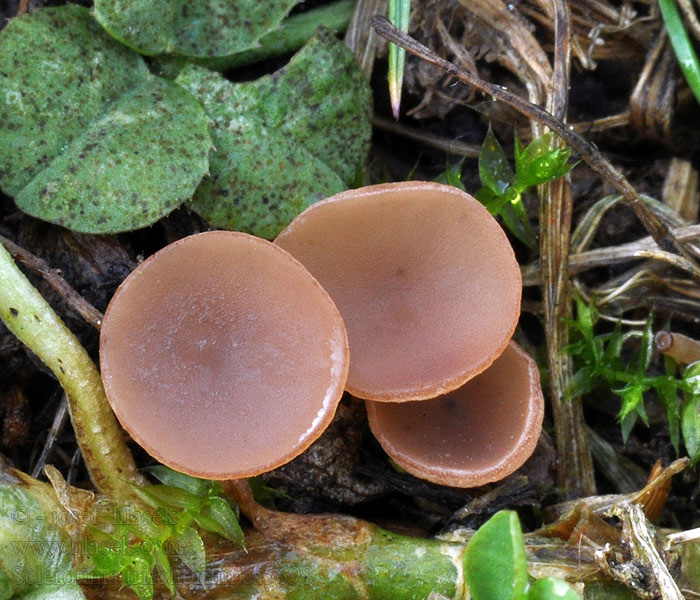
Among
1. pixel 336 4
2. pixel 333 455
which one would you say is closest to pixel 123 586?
pixel 333 455

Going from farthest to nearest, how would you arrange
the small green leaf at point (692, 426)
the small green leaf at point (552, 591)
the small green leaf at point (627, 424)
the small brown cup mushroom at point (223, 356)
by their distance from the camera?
1. the small green leaf at point (627, 424)
2. the small green leaf at point (692, 426)
3. the small brown cup mushroom at point (223, 356)
4. the small green leaf at point (552, 591)

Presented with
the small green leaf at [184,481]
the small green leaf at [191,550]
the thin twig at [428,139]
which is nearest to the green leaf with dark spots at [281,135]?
the thin twig at [428,139]

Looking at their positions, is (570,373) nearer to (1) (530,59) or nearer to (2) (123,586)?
(1) (530,59)

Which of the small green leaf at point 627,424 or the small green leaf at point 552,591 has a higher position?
the small green leaf at point 552,591

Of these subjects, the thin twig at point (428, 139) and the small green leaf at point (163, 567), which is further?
the thin twig at point (428, 139)

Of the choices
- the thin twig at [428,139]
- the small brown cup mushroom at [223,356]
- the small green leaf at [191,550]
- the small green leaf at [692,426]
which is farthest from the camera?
the thin twig at [428,139]

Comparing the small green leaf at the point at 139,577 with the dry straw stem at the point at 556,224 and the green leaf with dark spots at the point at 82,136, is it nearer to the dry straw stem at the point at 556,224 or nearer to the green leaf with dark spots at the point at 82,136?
the green leaf with dark spots at the point at 82,136

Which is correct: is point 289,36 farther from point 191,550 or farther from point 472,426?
point 191,550
